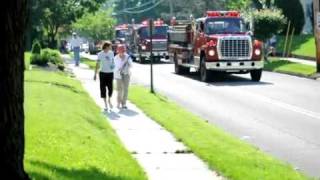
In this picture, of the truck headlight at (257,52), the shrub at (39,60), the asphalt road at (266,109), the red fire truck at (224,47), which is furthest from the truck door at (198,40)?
the shrub at (39,60)

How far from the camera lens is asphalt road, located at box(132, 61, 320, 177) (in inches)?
472

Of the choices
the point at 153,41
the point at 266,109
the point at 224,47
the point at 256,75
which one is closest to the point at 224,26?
the point at 224,47

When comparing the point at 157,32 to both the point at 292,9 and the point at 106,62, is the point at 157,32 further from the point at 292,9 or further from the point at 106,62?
the point at 106,62

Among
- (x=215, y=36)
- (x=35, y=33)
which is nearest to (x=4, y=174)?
(x=215, y=36)

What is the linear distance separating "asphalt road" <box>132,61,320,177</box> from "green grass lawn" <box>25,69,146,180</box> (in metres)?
2.61

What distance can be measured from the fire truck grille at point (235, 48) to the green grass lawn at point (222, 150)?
11918 mm

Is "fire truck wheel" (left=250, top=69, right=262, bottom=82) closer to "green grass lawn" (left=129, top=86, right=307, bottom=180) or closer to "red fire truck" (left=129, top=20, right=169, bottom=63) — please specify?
"green grass lawn" (left=129, top=86, right=307, bottom=180)

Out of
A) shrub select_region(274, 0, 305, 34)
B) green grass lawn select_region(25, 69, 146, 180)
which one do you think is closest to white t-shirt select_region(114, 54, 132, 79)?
green grass lawn select_region(25, 69, 146, 180)

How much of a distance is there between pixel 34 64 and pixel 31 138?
72.3ft

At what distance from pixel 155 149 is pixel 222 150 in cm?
110

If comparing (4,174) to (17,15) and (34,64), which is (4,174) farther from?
(34,64)

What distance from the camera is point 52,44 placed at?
64.2m

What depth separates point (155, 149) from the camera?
36.7 ft

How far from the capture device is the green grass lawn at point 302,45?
1753 inches
